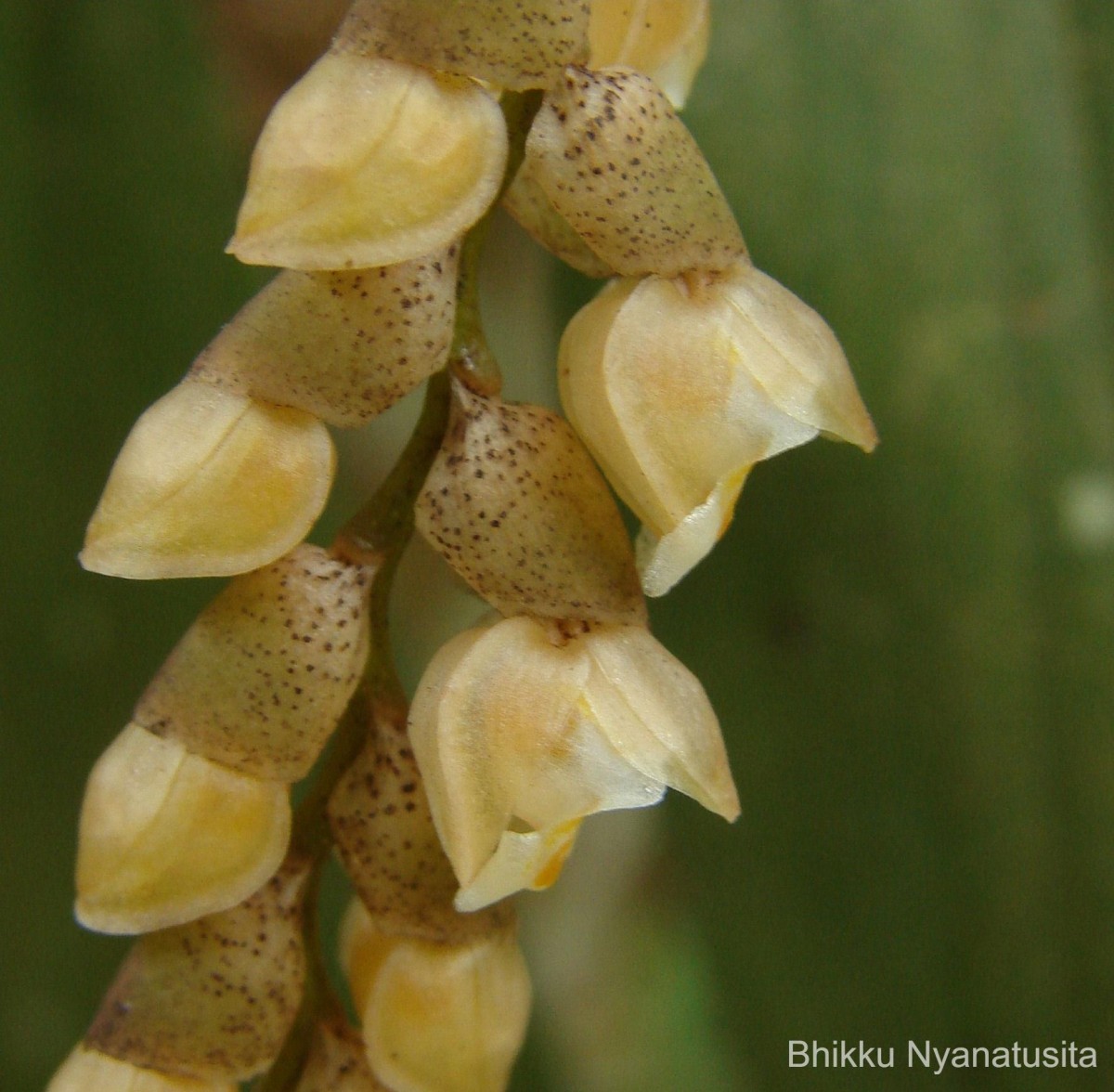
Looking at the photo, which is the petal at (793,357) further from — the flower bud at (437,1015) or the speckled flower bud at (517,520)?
the flower bud at (437,1015)

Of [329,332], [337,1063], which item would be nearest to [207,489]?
[329,332]

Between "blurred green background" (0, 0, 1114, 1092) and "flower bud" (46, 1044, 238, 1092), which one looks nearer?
"flower bud" (46, 1044, 238, 1092)

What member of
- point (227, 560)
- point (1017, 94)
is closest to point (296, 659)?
point (227, 560)

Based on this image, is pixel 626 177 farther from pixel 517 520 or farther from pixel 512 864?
pixel 512 864

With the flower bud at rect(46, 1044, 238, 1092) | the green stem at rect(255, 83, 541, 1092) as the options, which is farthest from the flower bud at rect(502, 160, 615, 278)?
the flower bud at rect(46, 1044, 238, 1092)

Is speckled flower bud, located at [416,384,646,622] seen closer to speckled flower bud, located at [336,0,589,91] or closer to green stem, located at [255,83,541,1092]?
green stem, located at [255,83,541,1092]
